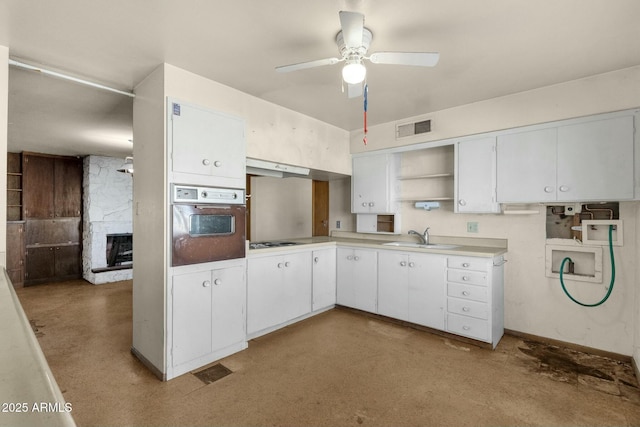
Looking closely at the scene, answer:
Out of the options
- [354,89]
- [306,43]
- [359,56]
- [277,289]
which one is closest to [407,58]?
[359,56]

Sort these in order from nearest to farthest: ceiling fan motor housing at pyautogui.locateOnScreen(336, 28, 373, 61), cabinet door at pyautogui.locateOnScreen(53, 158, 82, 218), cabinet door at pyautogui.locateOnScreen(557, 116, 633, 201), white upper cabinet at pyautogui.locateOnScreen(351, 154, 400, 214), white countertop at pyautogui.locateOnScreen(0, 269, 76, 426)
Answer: white countertop at pyautogui.locateOnScreen(0, 269, 76, 426) < ceiling fan motor housing at pyautogui.locateOnScreen(336, 28, 373, 61) < cabinet door at pyautogui.locateOnScreen(557, 116, 633, 201) < white upper cabinet at pyautogui.locateOnScreen(351, 154, 400, 214) < cabinet door at pyautogui.locateOnScreen(53, 158, 82, 218)

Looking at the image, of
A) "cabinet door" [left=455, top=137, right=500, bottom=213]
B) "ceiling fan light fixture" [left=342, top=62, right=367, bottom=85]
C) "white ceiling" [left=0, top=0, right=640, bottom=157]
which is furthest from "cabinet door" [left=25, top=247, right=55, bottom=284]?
"cabinet door" [left=455, top=137, right=500, bottom=213]

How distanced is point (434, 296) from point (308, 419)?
1.85m

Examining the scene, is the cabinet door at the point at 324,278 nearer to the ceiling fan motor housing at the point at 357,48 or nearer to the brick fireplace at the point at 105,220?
the ceiling fan motor housing at the point at 357,48

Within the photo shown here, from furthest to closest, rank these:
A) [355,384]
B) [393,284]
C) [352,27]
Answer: [393,284], [355,384], [352,27]

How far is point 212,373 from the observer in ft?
8.07

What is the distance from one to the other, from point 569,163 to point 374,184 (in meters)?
2.01

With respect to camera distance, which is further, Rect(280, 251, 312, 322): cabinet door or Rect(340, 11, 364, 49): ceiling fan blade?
Rect(280, 251, 312, 322): cabinet door

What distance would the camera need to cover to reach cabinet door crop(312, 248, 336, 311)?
12.4ft

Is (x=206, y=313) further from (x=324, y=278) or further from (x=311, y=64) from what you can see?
(x=311, y=64)

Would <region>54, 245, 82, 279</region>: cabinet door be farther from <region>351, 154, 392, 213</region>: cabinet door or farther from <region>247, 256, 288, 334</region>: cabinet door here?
<region>351, 154, 392, 213</region>: cabinet door

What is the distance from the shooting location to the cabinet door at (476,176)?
319 centimetres

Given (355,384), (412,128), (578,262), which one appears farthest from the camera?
(412,128)

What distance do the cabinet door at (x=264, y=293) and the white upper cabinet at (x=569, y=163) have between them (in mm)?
2438
